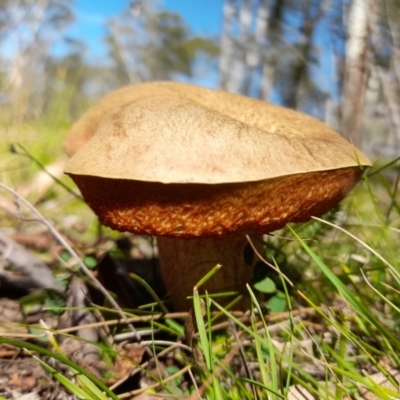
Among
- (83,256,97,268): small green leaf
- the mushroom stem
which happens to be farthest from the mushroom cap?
(83,256,97,268): small green leaf

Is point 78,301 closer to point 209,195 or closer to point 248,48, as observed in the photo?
point 209,195

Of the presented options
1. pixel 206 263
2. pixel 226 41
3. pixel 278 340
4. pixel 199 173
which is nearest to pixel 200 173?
pixel 199 173

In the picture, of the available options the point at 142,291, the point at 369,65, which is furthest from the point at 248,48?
the point at 142,291

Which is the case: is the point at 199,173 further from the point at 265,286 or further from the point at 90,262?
the point at 90,262

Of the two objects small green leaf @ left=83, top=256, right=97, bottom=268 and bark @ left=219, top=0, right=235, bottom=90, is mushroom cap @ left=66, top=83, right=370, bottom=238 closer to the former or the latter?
small green leaf @ left=83, top=256, right=97, bottom=268

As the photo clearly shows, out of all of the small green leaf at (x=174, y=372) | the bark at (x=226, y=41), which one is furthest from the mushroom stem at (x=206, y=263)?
the bark at (x=226, y=41)
